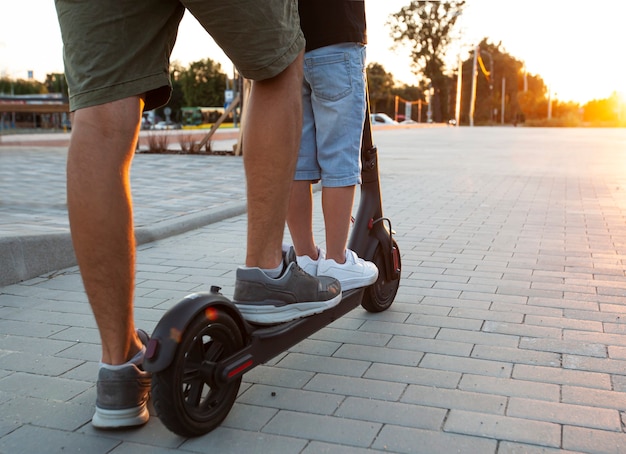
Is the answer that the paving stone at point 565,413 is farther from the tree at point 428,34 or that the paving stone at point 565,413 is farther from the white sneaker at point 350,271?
the tree at point 428,34

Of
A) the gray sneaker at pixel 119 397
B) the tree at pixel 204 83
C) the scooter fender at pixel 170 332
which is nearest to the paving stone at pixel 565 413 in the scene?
the scooter fender at pixel 170 332

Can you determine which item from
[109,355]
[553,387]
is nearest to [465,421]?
[553,387]

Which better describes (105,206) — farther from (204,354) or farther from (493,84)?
(493,84)

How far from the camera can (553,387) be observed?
2.49m

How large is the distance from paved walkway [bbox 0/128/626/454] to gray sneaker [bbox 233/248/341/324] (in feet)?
0.85

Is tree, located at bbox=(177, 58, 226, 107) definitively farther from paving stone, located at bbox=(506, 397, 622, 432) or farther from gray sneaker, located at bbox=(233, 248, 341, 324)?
paving stone, located at bbox=(506, 397, 622, 432)

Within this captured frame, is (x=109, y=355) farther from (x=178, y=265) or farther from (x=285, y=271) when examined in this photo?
(x=178, y=265)

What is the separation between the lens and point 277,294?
2.33 m

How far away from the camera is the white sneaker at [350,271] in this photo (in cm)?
284

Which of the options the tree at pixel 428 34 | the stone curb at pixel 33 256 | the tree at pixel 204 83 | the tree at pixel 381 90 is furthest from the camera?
the tree at pixel 204 83

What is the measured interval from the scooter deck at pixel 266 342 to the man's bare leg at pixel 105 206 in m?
0.30

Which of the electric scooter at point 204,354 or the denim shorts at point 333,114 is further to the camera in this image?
the denim shorts at point 333,114

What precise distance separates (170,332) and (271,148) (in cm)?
60

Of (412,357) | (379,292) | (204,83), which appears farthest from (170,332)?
(204,83)
